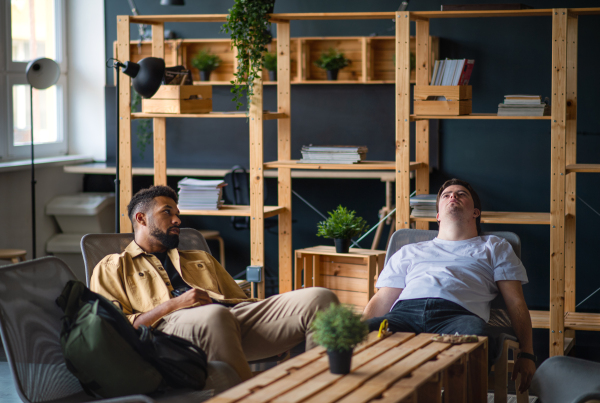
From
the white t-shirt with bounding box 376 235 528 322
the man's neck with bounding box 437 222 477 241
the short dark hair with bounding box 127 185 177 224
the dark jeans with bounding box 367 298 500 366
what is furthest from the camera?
the man's neck with bounding box 437 222 477 241

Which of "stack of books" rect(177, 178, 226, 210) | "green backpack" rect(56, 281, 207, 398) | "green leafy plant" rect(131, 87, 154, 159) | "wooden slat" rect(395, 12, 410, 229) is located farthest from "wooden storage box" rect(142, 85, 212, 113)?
"green leafy plant" rect(131, 87, 154, 159)

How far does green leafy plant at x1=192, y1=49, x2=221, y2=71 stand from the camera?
5.81 meters

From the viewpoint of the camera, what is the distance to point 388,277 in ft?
10.4

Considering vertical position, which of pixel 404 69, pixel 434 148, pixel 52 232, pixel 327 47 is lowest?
pixel 52 232

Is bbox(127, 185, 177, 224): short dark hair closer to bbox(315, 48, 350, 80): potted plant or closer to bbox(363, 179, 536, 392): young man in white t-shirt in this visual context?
bbox(363, 179, 536, 392): young man in white t-shirt

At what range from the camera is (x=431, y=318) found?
2867mm

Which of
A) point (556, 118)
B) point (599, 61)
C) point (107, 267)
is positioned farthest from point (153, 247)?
point (599, 61)

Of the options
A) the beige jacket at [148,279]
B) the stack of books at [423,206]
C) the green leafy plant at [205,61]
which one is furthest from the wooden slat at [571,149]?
the green leafy plant at [205,61]

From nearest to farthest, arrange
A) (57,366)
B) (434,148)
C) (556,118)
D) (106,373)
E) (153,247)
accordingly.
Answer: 1. (106,373)
2. (57,366)
3. (153,247)
4. (556,118)
5. (434,148)

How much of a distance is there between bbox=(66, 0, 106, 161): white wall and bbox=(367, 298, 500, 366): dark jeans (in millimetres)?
4116

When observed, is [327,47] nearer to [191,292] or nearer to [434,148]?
[434,148]

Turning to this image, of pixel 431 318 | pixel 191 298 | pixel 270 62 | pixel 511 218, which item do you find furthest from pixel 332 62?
pixel 191 298

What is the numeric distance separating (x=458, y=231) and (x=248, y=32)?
156 centimetres

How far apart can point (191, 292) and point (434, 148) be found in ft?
11.1
